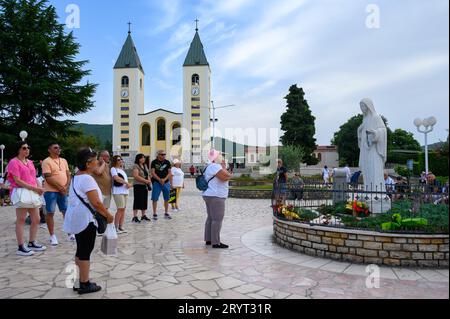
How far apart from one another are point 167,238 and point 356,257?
390 centimetres

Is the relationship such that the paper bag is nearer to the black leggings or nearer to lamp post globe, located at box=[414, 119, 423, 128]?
the black leggings

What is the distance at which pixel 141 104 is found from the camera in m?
64.0

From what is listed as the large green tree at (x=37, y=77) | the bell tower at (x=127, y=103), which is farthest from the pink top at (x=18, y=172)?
the bell tower at (x=127, y=103)

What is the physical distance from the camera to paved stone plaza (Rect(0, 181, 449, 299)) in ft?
13.2

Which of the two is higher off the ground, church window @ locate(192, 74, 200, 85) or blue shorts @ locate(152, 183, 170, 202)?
church window @ locate(192, 74, 200, 85)

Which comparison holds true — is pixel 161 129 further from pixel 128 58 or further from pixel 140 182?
pixel 140 182

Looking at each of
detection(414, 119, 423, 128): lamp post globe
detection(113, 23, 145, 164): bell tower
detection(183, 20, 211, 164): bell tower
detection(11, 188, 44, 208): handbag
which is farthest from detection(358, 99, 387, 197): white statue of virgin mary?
detection(113, 23, 145, 164): bell tower

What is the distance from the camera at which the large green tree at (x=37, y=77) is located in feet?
75.9

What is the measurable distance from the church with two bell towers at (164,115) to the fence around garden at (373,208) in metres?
50.2

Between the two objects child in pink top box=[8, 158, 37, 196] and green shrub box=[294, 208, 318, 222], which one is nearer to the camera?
child in pink top box=[8, 158, 37, 196]

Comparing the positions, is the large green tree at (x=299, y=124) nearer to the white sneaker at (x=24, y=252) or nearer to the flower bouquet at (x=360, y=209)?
the flower bouquet at (x=360, y=209)

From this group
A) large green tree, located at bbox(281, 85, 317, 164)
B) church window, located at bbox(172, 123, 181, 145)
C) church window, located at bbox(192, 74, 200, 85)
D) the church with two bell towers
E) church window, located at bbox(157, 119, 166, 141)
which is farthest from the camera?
church window, located at bbox(157, 119, 166, 141)

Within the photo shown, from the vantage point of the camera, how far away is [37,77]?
2447cm
